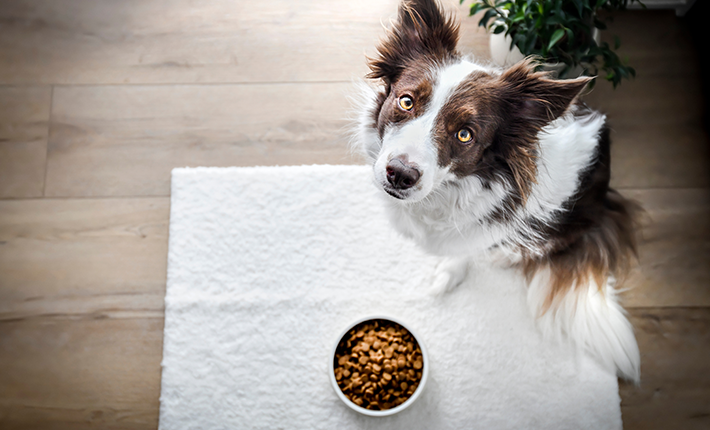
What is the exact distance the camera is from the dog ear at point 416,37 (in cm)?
113

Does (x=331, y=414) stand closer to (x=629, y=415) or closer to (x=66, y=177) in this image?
(x=629, y=415)

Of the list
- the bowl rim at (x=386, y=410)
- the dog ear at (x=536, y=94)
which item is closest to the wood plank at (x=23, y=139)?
the bowl rim at (x=386, y=410)

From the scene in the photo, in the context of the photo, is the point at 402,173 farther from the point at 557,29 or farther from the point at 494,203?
the point at 557,29

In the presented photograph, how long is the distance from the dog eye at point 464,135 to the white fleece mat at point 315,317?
643 mm

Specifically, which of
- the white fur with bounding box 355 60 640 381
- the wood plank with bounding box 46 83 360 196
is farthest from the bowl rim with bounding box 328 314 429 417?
the wood plank with bounding box 46 83 360 196

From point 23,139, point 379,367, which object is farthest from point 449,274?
point 23,139

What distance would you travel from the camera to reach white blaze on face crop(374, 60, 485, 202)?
105cm

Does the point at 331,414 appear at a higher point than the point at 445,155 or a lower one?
lower

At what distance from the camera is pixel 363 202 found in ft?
6.11

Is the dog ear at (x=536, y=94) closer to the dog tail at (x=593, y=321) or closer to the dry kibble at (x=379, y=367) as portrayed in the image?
the dog tail at (x=593, y=321)

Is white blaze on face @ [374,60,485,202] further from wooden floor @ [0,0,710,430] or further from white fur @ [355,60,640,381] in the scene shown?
wooden floor @ [0,0,710,430]

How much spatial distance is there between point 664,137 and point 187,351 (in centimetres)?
215

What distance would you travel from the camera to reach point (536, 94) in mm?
1057

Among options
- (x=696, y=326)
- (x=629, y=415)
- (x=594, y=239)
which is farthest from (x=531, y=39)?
(x=629, y=415)
